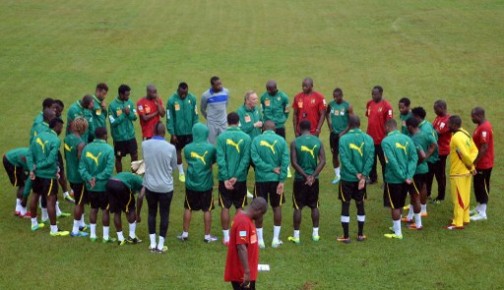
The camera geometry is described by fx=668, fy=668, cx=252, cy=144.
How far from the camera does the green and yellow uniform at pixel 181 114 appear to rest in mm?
16781

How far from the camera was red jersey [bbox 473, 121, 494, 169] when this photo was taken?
14.2 m

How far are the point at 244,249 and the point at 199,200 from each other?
4.04 metres

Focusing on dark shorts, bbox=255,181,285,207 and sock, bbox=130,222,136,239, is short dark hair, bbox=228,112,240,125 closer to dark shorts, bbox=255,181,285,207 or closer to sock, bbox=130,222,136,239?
Answer: dark shorts, bbox=255,181,285,207

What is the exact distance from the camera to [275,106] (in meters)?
17.0

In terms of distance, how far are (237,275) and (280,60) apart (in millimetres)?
21986

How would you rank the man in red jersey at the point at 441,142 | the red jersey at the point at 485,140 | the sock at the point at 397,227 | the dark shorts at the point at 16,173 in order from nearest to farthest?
the sock at the point at 397,227 → the red jersey at the point at 485,140 → the dark shorts at the point at 16,173 → the man in red jersey at the point at 441,142

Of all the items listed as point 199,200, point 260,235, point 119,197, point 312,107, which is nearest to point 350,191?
point 260,235

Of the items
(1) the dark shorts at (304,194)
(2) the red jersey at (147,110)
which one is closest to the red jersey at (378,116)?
(1) the dark shorts at (304,194)

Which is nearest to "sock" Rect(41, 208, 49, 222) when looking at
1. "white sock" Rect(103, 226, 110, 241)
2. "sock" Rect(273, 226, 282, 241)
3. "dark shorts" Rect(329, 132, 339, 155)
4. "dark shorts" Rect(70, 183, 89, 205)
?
"dark shorts" Rect(70, 183, 89, 205)

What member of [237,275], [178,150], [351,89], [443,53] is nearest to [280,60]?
[351,89]

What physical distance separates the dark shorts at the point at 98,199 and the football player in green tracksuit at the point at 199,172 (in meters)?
1.60

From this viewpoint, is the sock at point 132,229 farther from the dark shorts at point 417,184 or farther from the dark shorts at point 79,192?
the dark shorts at point 417,184

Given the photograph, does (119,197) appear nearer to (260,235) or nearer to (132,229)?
(132,229)

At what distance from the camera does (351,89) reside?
87.0 ft
